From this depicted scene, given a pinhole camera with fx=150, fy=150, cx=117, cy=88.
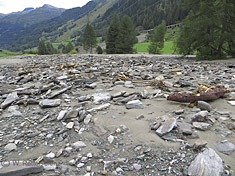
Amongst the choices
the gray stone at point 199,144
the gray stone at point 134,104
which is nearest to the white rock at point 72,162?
the gray stone at point 199,144

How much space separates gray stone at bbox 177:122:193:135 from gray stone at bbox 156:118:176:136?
16 centimetres

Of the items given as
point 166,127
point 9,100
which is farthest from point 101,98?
point 9,100

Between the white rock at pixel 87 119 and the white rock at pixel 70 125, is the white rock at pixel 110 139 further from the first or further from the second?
the white rock at pixel 70 125

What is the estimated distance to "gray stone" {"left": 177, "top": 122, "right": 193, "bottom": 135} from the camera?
2.72m

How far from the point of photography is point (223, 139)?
260 centimetres

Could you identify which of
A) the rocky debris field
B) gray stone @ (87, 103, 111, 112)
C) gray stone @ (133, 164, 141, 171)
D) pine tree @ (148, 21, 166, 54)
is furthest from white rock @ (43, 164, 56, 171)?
pine tree @ (148, 21, 166, 54)

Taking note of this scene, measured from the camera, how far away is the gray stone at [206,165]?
1906 millimetres

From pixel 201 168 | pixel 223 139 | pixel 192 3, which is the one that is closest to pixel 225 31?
pixel 192 3

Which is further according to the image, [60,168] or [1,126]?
[1,126]

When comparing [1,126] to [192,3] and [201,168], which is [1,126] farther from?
[192,3]

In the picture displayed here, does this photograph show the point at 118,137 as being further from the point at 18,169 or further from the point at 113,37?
the point at 113,37

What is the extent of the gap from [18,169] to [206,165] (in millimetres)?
2503

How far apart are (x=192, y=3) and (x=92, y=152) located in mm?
19601

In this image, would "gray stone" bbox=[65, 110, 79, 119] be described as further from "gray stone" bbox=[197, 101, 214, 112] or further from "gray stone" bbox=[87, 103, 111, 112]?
"gray stone" bbox=[197, 101, 214, 112]
